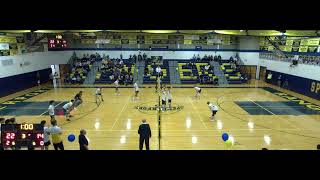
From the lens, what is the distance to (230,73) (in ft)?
116

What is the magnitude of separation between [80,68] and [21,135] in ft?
91.4

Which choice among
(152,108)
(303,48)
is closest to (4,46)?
(152,108)

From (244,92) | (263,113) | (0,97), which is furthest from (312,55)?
(0,97)

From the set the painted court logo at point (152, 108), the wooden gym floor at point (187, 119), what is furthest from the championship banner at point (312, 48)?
the painted court logo at point (152, 108)

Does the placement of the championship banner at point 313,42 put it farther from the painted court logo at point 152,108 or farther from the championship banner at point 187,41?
the painted court logo at point 152,108

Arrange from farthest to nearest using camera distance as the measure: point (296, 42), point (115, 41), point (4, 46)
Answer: point (115, 41) < point (296, 42) < point (4, 46)

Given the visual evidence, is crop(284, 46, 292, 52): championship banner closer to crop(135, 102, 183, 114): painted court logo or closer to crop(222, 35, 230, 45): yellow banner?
crop(222, 35, 230, 45): yellow banner

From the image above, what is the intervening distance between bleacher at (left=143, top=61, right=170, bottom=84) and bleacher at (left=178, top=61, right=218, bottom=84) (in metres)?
2.01

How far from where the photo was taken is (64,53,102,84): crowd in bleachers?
32.4 metres

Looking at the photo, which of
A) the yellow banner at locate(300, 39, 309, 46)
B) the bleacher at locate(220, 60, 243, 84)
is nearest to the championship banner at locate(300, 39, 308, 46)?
the yellow banner at locate(300, 39, 309, 46)

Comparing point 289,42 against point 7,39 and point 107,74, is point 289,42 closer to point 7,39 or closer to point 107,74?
point 107,74
